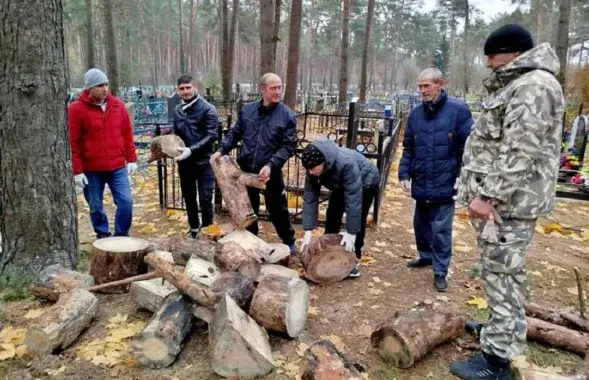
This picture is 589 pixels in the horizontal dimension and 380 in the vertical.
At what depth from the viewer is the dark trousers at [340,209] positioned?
4277 millimetres

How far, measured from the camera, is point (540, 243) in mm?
5555

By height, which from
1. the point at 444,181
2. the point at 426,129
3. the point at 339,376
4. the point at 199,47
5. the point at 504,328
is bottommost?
the point at 339,376

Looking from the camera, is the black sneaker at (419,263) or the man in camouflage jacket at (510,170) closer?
the man in camouflage jacket at (510,170)

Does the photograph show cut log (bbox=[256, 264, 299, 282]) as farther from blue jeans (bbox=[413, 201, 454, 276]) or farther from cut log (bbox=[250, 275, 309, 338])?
blue jeans (bbox=[413, 201, 454, 276])

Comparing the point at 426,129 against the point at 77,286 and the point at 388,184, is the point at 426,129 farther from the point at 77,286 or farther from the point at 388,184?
the point at 388,184

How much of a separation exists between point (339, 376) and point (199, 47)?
6331cm

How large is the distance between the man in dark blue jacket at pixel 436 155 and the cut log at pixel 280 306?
Answer: 1564 millimetres

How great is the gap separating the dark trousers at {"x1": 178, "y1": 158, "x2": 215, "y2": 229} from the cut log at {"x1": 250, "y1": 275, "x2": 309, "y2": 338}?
2.19m

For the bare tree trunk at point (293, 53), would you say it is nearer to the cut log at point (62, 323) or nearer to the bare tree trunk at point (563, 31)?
the bare tree trunk at point (563, 31)

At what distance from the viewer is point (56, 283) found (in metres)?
3.51

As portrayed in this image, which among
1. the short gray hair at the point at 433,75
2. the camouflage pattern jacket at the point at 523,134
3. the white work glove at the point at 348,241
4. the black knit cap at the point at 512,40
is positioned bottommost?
the white work glove at the point at 348,241

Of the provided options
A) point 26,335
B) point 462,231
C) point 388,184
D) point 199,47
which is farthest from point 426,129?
point 199,47

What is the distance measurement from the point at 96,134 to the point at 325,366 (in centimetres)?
329

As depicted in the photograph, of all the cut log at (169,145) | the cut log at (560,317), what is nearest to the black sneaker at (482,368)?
the cut log at (560,317)
